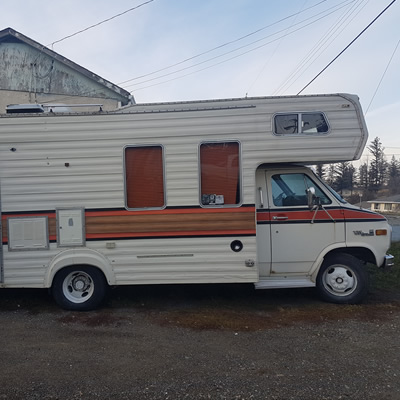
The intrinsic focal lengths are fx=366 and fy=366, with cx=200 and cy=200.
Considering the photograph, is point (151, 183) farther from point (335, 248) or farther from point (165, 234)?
point (335, 248)

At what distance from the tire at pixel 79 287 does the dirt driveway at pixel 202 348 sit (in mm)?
165

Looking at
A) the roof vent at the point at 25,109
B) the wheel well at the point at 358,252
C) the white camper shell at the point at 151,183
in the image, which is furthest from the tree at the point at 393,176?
the roof vent at the point at 25,109

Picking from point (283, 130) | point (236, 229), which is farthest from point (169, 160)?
point (283, 130)

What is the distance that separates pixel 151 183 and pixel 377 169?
7049 centimetres

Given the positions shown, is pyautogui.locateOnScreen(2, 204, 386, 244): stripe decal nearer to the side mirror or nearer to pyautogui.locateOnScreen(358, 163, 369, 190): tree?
the side mirror

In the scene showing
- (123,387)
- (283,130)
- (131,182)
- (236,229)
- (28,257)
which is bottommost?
(123,387)

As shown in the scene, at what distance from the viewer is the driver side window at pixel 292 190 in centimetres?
584

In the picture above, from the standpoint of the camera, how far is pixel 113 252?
18.1 ft

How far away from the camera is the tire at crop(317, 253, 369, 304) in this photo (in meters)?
5.72

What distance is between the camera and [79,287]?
5.74 metres

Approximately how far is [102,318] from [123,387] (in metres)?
1.97

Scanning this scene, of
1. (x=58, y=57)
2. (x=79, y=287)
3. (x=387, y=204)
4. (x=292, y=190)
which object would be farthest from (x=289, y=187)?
(x=387, y=204)

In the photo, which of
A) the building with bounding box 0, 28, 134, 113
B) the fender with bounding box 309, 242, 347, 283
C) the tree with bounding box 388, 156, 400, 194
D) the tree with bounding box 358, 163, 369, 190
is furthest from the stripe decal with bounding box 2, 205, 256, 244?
the tree with bounding box 388, 156, 400, 194

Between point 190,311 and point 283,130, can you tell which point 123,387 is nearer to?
point 190,311
